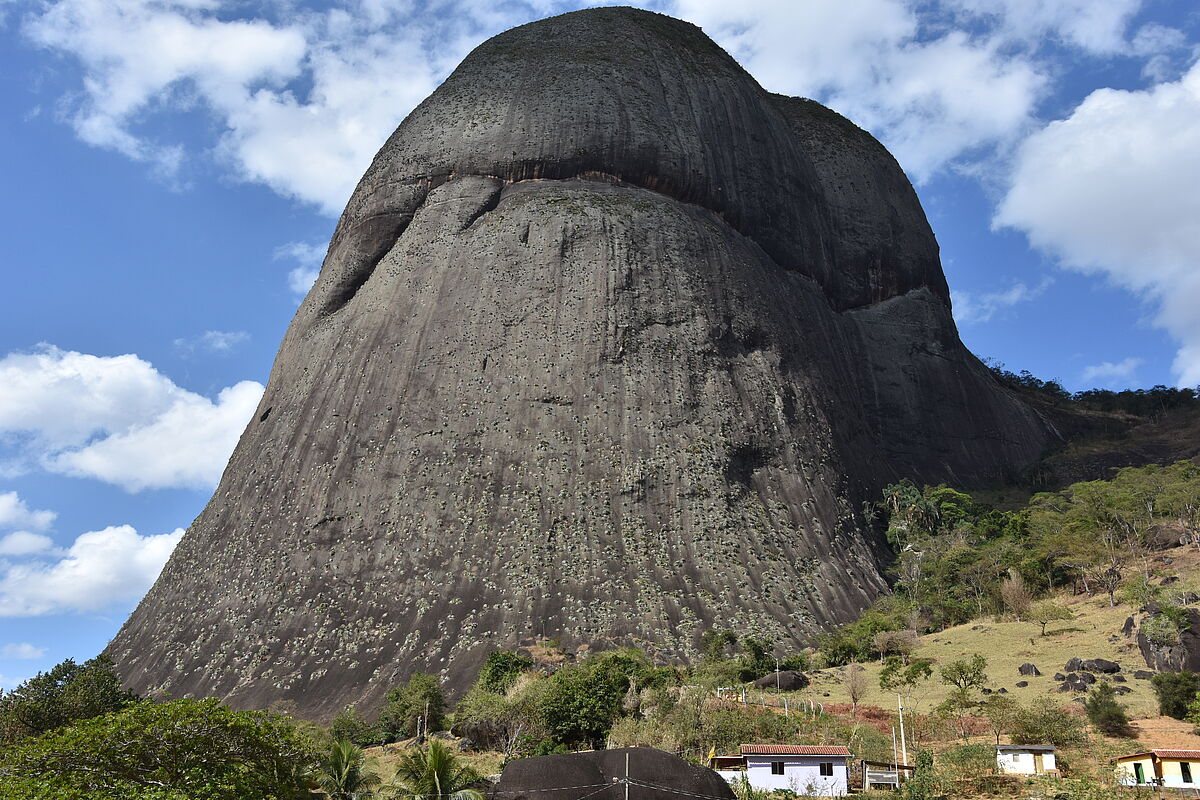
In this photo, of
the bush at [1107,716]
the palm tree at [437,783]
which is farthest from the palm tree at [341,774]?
the bush at [1107,716]

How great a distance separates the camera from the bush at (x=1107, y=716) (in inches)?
1127

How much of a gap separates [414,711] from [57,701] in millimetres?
10820

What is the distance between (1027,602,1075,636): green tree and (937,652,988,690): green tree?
8425 millimetres

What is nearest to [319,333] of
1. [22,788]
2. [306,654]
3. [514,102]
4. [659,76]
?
[514,102]

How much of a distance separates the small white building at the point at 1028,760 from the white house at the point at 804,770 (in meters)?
4.19

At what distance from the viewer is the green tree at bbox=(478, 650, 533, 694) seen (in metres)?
34.3

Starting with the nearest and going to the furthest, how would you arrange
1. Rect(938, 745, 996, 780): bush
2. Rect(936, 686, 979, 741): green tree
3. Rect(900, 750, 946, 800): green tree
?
Rect(900, 750, 946, 800): green tree → Rect(938, 745, 996, 780): bush → Rect(936, 686, 979, 741): green tree

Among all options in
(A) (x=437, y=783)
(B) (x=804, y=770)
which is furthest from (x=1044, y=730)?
(A) (x=437, y=783)

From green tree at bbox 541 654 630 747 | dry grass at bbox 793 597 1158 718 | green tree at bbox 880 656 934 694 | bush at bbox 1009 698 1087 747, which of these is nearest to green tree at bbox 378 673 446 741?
green tree at bbox 541 654 630 747

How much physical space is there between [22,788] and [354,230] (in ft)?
157

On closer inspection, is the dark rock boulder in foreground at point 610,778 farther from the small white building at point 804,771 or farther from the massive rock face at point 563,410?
the massive rock face at point 563,410

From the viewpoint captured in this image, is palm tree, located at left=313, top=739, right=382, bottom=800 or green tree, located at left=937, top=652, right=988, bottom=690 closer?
palm tree, located at left=313, top=739, right=382, bottom=800

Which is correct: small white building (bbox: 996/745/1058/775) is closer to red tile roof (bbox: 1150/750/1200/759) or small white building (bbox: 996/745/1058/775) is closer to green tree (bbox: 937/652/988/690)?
red tile roof (bbox: 1150/750/1200/759)

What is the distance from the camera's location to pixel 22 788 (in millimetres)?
15586
